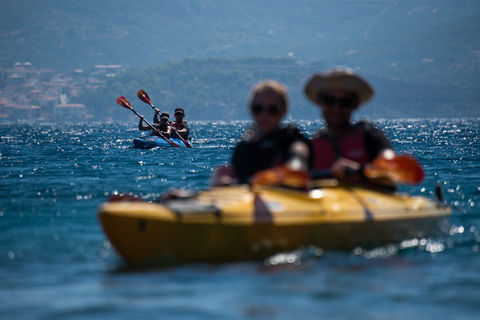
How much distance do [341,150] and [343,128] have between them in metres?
0.23

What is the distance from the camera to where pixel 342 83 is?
27.5 ft

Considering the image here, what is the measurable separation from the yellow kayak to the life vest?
0.48m

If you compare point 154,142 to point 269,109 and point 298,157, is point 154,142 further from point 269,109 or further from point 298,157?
point 298,157

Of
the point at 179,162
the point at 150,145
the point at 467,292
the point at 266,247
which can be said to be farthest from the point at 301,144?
the point at 150,145

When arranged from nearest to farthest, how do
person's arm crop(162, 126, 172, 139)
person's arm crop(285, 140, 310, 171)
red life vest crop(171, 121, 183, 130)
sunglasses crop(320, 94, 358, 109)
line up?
person's arm crop(285, 140, 310, 171) < sunglasses crop(320, 94, 358, 109) < person's arm crop(162, 126, 172, 139) < red life vest crop(171, 121, 183, 130)

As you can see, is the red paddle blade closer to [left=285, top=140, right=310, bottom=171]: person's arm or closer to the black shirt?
the black shirt

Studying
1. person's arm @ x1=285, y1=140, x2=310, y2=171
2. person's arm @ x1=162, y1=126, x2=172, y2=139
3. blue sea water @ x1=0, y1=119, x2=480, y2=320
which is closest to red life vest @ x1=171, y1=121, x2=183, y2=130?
person's arm @ x1=162, y1=126, x2=172, y2=139

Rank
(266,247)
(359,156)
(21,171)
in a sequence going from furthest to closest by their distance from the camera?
(21,171) < (359,156) < (266,247)

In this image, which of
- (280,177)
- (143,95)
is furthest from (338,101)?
(143,95)

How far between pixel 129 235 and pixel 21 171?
13564 millimetres

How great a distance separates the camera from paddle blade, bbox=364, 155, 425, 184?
8.16 meters

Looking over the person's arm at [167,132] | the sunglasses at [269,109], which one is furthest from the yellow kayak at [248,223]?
the person's arm at [167,132]

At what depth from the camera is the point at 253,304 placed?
227 inches

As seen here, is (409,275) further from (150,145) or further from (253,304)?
(150,145)
